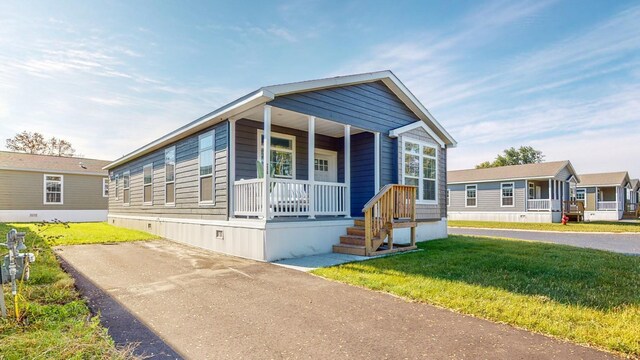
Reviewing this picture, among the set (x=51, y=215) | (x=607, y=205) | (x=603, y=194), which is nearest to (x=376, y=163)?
(x=51, y=215)

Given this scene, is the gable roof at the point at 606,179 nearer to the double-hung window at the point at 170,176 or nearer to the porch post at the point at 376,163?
the porch post at the point at 376,163

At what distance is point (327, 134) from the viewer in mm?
10703

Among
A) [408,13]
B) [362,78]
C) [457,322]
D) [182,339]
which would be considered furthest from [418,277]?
[408,13]

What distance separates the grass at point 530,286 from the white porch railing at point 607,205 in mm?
27366

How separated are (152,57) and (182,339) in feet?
31.1

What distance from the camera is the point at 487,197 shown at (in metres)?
24.6

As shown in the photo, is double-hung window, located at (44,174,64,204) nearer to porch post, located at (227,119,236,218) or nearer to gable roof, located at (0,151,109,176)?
gable roof, located at (0,151,109,176)

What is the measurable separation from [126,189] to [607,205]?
120ft

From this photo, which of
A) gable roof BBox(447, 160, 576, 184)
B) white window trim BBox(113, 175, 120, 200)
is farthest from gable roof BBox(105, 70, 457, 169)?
gable roof BBox(447, 160, 576, 184)

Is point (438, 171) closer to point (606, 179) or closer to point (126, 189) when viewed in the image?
point (126, 189)

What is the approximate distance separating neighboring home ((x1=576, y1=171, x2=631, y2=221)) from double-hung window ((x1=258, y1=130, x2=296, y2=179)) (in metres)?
29.2

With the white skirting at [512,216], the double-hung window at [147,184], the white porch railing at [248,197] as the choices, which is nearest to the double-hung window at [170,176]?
the double-hung window at [147,184]

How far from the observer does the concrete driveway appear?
2895mm

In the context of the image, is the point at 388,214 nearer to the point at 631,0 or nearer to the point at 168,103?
the point at 631,0
